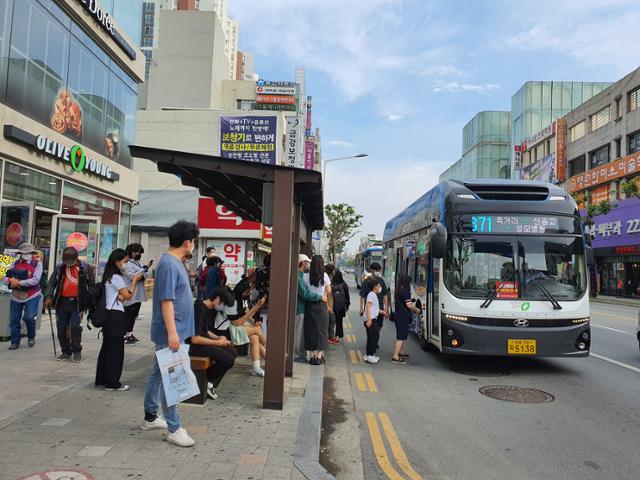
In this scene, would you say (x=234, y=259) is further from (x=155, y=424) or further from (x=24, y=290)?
(x=155, y=424)

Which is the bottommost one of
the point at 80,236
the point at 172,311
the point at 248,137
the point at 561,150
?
the point at 172,311

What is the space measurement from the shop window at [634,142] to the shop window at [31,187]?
1460 inches

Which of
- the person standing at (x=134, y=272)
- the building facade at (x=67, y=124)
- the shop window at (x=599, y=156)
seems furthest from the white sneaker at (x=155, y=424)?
the shop window at (x=599, y=156)

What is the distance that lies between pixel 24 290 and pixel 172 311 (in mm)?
5466

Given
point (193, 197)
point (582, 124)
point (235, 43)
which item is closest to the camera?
point (193, 197)

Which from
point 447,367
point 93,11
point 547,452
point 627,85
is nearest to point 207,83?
point 93,11

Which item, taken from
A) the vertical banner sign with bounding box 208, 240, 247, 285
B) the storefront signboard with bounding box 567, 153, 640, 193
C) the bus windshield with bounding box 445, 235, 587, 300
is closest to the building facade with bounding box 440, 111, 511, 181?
the storefront signboard with bounding box 567, 153, 640, 193

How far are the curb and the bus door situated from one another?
104 inches

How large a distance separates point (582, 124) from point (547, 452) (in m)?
45.4

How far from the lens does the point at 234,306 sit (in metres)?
6.20

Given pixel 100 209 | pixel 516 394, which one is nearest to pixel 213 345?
pixel 516 394

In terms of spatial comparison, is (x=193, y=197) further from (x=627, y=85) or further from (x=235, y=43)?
(x=235, y=43)

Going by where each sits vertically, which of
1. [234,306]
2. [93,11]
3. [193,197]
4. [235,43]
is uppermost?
[235,43]

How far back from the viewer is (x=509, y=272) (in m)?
8.05
